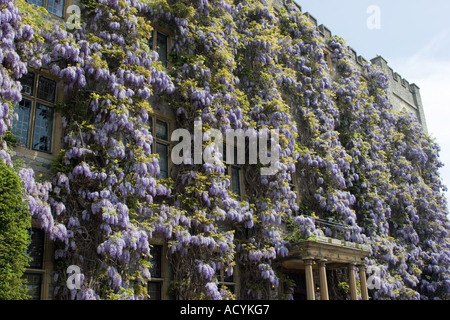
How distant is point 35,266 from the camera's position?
9.50 m

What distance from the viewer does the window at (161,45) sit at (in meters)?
13.9

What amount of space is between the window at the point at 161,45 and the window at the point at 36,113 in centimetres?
379

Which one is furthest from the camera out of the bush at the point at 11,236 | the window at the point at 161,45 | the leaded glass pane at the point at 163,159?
the window at the point at 161,45

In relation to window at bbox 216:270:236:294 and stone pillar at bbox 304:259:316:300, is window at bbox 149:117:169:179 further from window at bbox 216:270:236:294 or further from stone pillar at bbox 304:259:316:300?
stone pillar at bbox 304:259:316:300

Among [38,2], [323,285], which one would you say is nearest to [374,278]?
[323,285]

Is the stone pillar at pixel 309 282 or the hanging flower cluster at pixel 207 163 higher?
the hanging flower cluster at pixel 207 163

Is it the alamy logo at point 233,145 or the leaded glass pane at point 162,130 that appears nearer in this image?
the alamy logo at point 233,145

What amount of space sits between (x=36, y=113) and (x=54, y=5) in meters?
3.01

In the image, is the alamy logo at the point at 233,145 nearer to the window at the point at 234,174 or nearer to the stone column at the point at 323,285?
the window at the point at 234,174

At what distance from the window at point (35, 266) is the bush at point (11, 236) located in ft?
4.78

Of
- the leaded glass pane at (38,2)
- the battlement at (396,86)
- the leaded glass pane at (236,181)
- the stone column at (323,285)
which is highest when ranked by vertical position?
the battlement at (396,86)

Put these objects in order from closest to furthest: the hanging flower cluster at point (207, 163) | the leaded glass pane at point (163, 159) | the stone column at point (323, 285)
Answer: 1. the hanging flower cluster at point (207, 163)
2. the leaded glass pane at point (163, 159)
3. the stone column at point (323, 285)

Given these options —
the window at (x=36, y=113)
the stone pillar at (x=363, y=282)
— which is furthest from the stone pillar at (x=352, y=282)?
the window at (x=36, y=113)
